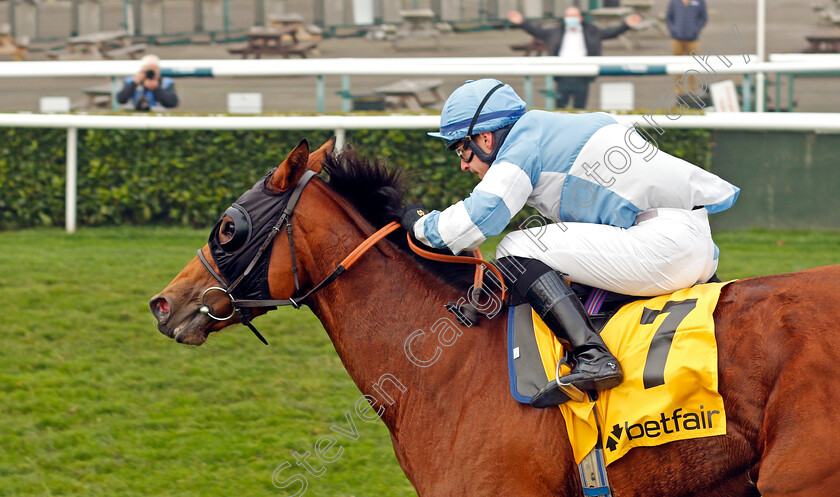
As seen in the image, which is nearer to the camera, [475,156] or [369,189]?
[475,156]

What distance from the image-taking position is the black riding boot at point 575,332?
9.26ft

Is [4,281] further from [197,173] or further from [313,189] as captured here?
[313,189]

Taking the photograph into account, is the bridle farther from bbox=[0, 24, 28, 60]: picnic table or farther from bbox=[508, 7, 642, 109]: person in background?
bbox=[0, 24, 28, 60]: picnic table

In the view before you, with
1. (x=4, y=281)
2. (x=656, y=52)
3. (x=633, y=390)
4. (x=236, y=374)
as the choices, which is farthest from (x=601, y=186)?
(x=656, y=52)

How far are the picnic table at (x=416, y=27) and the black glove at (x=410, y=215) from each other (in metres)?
12.2

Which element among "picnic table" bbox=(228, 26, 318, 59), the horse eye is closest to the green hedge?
the horse eye

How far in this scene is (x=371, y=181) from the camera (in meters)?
3.37

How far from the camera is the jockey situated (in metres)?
2.98

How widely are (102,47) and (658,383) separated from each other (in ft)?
45.1

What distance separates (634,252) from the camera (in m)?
2.98

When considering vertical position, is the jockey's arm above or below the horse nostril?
above

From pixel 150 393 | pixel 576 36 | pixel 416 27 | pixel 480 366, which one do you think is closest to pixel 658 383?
pixel 480 366

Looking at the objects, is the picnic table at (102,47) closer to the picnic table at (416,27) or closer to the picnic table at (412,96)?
the picnic table at (416,27)

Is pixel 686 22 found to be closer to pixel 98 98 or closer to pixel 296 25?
pixel 296 25
